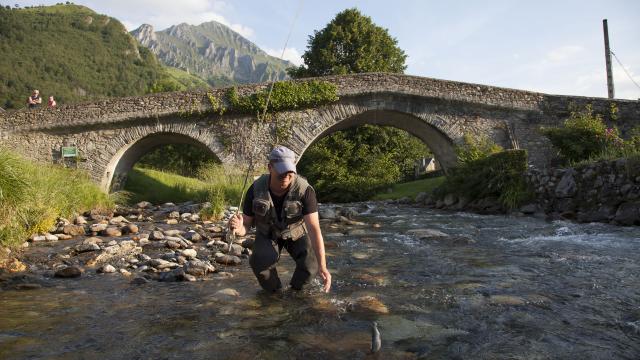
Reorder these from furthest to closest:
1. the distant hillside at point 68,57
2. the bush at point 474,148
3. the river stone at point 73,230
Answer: the distant hillside at point 68,57, the bush at point 474,148, the river stone at point 73,230

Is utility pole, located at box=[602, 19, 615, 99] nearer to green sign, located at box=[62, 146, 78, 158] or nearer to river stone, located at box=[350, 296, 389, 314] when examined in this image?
river stone, located at box=[350, 296, 389, 314]

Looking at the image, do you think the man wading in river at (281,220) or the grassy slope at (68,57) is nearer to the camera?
the man wading in river at (281,220)

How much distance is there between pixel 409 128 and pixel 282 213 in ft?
55.0

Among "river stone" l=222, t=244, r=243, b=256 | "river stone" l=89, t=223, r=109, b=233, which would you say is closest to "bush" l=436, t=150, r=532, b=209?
"river stone" l=222, t=244, r=243, b=256

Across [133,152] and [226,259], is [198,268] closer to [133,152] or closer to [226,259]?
[226,259]

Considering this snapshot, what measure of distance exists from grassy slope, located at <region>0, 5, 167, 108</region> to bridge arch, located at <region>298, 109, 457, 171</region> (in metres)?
84.1

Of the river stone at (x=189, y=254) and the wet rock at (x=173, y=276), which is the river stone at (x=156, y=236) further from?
the wet rock at (x=173, y=276)

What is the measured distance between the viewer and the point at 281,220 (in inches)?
163

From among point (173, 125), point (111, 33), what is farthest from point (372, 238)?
point (111, 33)

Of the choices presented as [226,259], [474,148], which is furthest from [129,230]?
[474,148]

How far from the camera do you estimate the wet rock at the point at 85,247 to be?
21.8 ft

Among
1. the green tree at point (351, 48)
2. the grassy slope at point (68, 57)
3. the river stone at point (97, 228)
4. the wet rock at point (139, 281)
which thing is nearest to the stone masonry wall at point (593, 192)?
the wet rock at point (139, 281)

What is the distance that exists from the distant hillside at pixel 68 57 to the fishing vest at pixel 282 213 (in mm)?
90160

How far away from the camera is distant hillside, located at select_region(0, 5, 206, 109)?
89.5 m
